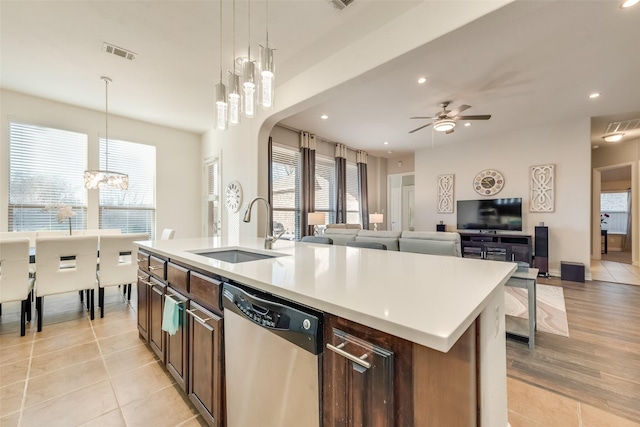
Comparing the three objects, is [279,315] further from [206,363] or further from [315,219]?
[315,219]

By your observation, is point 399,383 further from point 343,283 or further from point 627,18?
point 627,18

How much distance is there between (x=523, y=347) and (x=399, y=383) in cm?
236

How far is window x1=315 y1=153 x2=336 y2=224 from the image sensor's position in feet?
21.3

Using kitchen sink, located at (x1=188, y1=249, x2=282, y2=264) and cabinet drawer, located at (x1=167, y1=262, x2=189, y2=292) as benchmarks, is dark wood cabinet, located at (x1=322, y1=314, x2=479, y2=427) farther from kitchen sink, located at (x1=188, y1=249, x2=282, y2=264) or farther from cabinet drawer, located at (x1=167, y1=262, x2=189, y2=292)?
kitchen sink, located at (x1=188, y1=249, x2=282, y2=264)

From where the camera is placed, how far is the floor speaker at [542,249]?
505 centimetres

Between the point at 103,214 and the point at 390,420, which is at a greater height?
the point at 103,214

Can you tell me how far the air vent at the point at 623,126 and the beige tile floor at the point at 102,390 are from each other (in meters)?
6.00

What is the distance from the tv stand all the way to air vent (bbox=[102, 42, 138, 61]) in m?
6.60

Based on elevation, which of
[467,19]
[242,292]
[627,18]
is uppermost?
[627,18]

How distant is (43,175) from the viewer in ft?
13.8

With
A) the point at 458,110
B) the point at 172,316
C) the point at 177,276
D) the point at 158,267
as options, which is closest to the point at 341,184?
the point at 458,110

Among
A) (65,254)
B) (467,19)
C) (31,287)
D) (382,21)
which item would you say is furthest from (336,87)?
(31,287)

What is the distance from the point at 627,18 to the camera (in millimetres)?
2371

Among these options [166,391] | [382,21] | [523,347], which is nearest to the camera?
[166,391]
